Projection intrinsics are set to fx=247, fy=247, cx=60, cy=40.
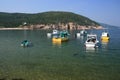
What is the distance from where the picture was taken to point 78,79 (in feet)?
119

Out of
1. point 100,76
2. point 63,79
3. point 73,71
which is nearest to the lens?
point 63,79

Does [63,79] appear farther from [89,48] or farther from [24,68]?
[89,48]

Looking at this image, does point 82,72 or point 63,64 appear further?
point 63,64

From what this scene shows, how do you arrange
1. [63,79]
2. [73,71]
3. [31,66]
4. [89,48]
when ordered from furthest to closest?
[89,48]
[31,66]
[73,71]
[63,79]

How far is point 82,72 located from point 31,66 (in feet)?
34.5

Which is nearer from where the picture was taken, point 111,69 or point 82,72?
point 82,72

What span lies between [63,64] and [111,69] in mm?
9606

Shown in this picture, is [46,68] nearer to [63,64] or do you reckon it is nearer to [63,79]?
[63,64]

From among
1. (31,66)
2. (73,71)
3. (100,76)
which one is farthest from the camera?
(31,66)

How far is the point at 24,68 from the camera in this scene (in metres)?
44.1

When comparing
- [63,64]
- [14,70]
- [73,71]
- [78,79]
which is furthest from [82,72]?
[14,70]

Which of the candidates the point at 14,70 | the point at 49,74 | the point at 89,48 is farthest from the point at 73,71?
the point at 89,48

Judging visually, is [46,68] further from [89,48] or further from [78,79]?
[89,48]

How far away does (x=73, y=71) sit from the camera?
41.7 m
